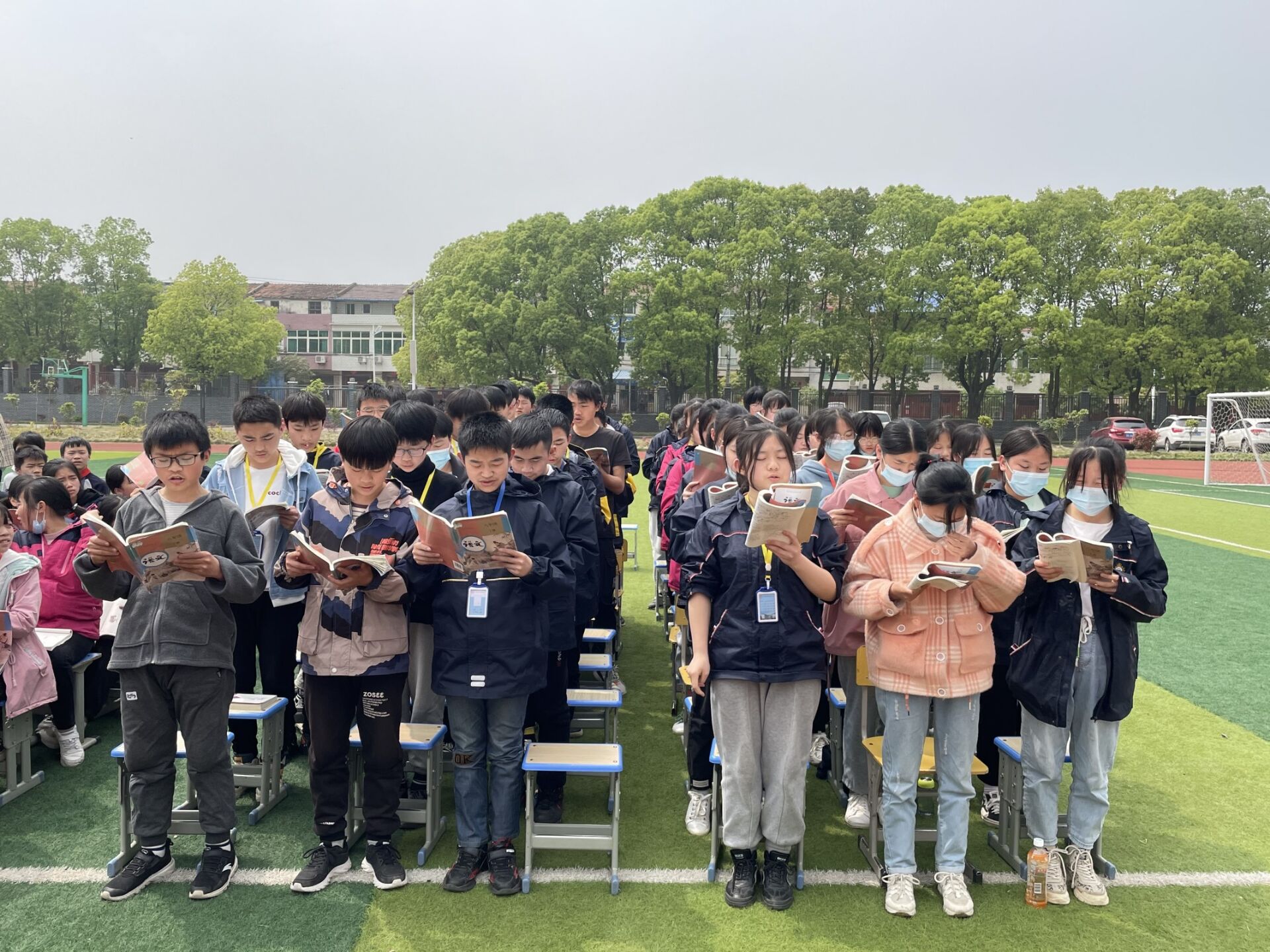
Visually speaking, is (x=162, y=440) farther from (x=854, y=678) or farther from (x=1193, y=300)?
(x=1193, y=300)

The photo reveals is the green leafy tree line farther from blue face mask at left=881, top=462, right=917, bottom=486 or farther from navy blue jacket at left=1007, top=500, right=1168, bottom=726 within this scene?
navy blue jacket at left=1007, top=500, right=1168, bottom=726

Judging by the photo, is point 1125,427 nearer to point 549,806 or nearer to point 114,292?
point 549,806

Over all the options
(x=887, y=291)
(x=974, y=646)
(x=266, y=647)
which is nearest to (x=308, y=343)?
(x=887, y=291)

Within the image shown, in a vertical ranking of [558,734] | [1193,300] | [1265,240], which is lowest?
[558,734]

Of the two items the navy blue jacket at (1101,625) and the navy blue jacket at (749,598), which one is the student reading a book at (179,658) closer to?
the navy blue jacket at (749,598)

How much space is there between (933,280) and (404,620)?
38.7 metres

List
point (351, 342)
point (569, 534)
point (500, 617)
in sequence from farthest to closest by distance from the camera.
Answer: point (351, 342)
point (569, 534)
point (500, 617)

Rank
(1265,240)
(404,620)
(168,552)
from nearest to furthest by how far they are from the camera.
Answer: (168,552), (404,620), (1265,240)

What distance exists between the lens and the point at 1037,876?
3.52m

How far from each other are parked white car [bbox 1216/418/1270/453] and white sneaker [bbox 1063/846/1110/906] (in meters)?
23.3

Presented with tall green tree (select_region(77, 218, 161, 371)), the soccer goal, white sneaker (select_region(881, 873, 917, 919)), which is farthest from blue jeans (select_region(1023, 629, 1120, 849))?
tall green tree (select_region(77, 218, 161, 371))

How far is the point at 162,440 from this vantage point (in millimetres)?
3486

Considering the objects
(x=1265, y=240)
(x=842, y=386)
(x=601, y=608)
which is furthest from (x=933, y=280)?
(x=601, y=608)

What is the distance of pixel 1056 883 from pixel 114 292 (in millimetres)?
63515
